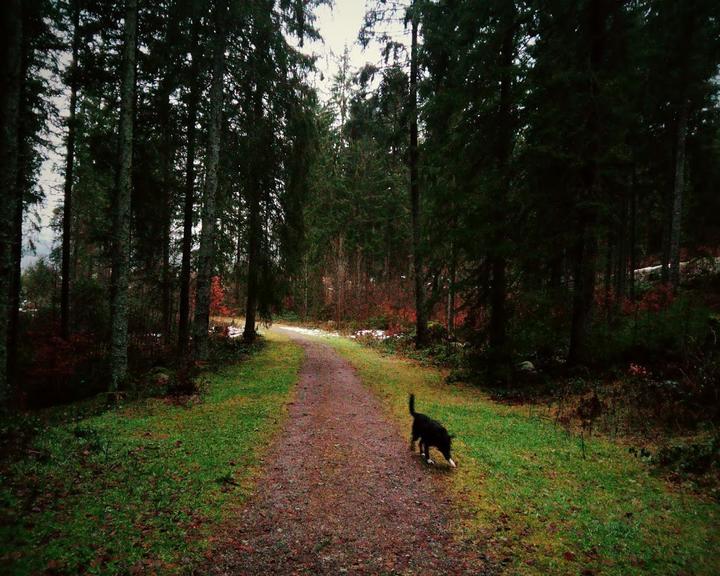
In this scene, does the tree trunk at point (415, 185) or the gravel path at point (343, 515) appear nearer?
the gravel path at point (343, 515)

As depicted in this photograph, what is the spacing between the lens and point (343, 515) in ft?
15.8

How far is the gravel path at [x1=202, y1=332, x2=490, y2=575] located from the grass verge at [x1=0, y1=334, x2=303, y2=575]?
1.28 ft

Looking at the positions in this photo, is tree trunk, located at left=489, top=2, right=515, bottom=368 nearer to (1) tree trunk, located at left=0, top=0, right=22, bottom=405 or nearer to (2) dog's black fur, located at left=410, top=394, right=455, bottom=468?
(2) dog's black fur, located at left=410, top=394, right=455, bottom=468

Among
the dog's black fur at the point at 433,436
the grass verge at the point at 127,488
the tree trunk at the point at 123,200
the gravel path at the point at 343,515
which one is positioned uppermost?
the tree trunk at the point at 123,200

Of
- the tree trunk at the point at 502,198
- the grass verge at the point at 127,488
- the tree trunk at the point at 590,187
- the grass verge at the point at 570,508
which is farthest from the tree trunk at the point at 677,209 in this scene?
the grass verge at the point at 127,488

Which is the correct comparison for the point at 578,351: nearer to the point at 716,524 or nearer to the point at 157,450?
the point at 716,524

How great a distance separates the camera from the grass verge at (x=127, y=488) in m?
3.71

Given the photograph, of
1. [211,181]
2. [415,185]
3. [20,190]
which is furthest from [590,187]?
[20,190]

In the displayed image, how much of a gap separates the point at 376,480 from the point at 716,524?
4263 mm

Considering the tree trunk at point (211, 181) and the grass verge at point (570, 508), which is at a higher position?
the tree trunk at point (211, 181)

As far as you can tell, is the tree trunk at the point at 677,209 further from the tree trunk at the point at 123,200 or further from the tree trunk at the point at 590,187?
the tree trunk at the point at 123,200

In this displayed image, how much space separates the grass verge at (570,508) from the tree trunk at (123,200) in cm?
829

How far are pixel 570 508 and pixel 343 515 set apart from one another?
3.04 m

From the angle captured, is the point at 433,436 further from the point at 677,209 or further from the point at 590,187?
the point at 677,209
